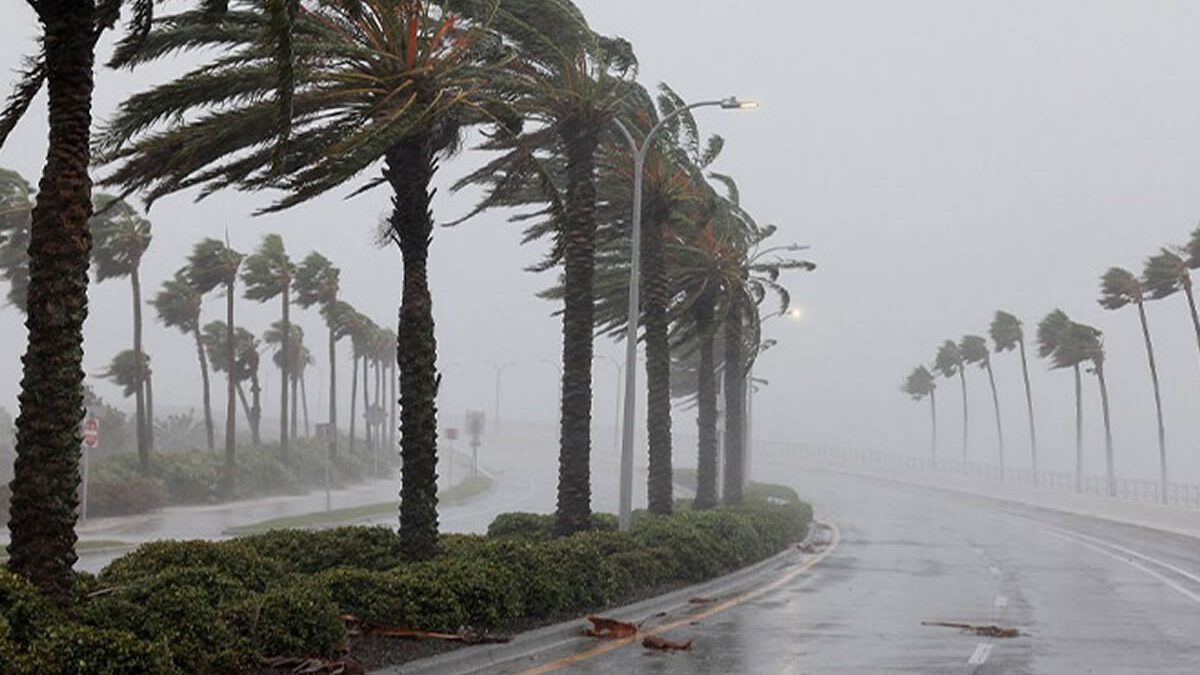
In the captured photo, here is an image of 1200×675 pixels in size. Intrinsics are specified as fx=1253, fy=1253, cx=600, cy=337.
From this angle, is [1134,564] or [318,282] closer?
[1134,564]

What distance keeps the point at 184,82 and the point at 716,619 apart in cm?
998

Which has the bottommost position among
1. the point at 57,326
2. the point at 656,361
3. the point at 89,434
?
the point at 89,434

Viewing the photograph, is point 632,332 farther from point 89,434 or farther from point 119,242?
point 119,242

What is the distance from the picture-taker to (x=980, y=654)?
14.6 m

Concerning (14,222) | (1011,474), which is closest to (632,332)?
(14,222)

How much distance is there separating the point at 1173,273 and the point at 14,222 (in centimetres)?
5915

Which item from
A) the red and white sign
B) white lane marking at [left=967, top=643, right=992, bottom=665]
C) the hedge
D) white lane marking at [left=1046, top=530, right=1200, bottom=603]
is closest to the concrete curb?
the hedge

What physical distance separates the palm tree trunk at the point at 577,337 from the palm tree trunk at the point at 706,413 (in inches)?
426

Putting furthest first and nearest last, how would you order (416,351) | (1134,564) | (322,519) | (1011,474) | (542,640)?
(1011,474)
(322,519)
(1134,564)
(416,351)
(542,640)

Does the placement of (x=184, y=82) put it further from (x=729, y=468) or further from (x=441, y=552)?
(x=729, y=468)

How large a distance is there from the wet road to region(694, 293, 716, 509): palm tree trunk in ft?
11.8

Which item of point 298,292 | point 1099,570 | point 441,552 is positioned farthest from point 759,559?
point 298,292

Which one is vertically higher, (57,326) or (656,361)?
(656,361)

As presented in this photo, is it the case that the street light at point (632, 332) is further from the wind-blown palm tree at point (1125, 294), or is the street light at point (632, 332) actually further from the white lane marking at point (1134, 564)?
the wind-blown palm tree at point (1125, 294)
